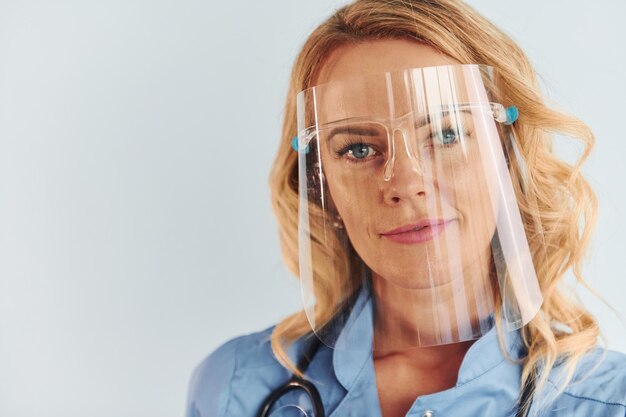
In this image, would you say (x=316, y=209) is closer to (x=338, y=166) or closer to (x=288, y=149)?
(x=338, y=166)

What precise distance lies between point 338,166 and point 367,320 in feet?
1.24

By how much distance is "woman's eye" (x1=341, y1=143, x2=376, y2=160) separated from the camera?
4.54 ft

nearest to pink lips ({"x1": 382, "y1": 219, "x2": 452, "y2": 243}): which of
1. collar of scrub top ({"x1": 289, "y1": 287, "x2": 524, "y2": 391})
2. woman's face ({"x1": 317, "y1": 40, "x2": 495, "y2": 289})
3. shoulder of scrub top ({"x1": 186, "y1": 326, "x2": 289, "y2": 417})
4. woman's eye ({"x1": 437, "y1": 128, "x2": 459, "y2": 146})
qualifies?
woman's face ({"x1": 317, "y1": 40, "x2": 495, "y2": 289})

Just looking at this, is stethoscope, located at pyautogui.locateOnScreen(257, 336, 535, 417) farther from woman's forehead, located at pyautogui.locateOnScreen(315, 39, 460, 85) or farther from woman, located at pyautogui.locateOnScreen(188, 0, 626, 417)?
woman's forehead, located at pyautogui.locateOnScreen(315, 39, 460, 85)

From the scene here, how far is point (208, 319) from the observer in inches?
80.4

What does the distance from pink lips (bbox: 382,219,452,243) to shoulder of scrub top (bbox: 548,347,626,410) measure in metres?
0.43

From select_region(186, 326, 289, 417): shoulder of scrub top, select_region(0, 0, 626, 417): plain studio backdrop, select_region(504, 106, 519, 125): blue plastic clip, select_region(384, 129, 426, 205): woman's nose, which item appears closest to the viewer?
select_region(384, 129, 426, 205): woman's nose

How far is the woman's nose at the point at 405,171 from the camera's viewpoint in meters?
1.33

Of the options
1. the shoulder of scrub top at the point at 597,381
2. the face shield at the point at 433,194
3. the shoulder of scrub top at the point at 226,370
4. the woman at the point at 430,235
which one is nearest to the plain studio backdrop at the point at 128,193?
the shoulder of scrub top at the point at 226,370

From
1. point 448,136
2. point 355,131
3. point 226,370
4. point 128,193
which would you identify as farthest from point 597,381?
point 128,193

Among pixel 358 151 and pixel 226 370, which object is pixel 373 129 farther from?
pixel 226 370

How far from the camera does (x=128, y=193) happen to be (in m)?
2.03

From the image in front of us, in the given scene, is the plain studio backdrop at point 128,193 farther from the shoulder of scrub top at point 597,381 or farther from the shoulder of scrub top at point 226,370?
the shoulder of scrub top at point 597,381

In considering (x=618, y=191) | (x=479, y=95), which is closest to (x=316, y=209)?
(x=479, y=95)
